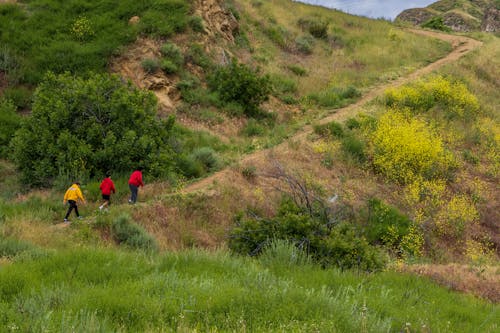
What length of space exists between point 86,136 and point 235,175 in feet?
13.5

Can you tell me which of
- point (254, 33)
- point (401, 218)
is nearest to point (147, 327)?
point (401, 218)

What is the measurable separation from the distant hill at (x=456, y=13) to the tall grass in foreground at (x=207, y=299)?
319 ft

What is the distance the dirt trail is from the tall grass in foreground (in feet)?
20.9

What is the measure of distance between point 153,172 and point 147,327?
856 cm

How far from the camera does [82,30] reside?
58.6 ft

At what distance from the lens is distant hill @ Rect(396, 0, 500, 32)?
9756cm

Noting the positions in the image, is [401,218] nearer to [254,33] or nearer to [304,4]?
[254,33]

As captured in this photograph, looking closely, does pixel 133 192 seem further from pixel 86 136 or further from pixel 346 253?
pixel 346 253

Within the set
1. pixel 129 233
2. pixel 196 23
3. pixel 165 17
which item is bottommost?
pixel 129 233

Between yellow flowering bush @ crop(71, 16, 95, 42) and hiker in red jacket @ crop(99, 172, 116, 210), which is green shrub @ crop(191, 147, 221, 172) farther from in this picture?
yellow flowering bush @ crop(71, 16, 95, 42)

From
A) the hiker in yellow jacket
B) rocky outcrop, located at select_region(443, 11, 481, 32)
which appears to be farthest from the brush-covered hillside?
rocky outcrop, located at select_region(443, 11, 481, 32)

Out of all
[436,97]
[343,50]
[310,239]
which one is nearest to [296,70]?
[343,50]

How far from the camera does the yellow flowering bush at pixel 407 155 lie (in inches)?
567

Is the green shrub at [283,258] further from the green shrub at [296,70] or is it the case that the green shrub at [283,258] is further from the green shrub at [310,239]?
the green shrub at [296,70]
